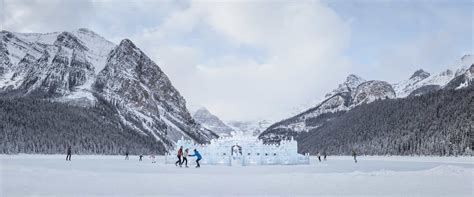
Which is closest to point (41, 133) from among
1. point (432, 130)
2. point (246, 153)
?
point (246, 153)

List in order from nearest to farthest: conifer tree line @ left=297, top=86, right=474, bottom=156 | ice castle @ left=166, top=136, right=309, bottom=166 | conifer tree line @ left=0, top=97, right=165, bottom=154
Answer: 1. ice castle @ left=166, top=136, right=309, bottom=166
2. conifer tree line @ left=297, top=86, right=474, bottom=156
3. conifer tree line @ left=0, top=97, right=165, bottom=154

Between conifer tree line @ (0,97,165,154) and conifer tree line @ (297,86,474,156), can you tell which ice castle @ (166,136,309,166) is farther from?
conifer tree line @ (0,97,165,154)

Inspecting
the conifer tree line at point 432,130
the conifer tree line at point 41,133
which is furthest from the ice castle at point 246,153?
the conifer tree line at point 41,133

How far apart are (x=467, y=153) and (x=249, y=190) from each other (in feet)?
375

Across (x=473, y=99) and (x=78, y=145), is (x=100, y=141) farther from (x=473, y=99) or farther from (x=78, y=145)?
(x=473, y=99)

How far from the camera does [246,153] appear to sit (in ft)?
226

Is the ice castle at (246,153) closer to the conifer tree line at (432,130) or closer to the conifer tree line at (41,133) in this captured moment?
the conifer tree line at (432,130)

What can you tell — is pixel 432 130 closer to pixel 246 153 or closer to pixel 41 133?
pixel 246 153

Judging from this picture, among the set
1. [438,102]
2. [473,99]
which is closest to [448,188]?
[473,99]

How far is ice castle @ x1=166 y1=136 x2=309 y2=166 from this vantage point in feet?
223

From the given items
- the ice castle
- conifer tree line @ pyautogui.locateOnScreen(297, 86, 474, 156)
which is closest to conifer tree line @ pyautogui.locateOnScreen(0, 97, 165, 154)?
the ice castle

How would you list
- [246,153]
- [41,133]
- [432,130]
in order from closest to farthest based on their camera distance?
1. [246,153]
2. [432,130]
3. [41,133]

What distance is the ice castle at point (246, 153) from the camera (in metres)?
68.0

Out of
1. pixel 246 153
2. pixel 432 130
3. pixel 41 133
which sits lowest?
pixel 246 153
